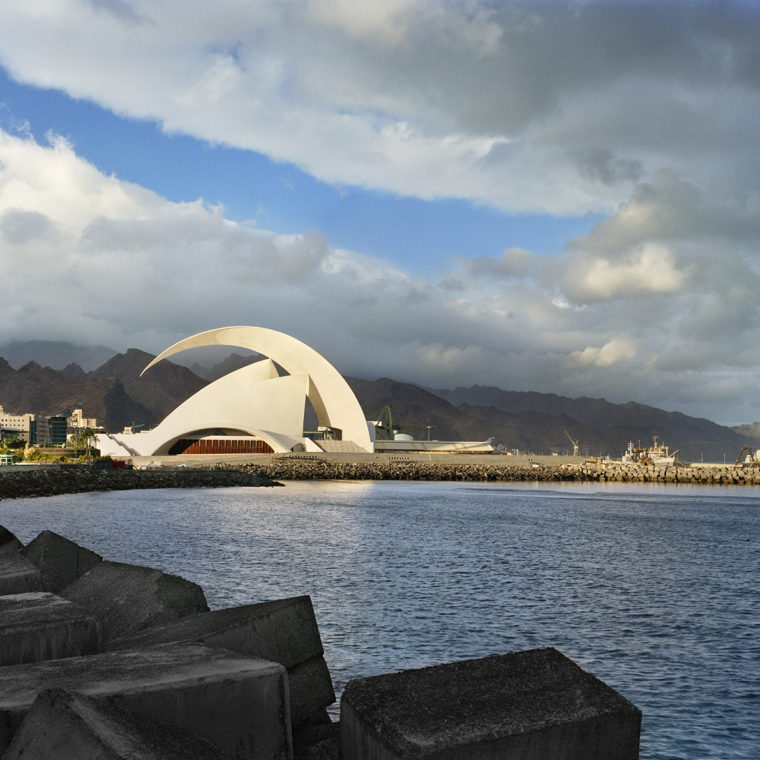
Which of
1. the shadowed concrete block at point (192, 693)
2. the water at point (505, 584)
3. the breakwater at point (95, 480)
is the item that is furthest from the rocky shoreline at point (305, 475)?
the shadowed concrete block at point (192, 693)

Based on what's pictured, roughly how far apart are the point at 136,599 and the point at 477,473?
70.5 meters

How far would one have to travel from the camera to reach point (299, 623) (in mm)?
5188

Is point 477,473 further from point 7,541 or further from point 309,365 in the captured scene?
point 7,541

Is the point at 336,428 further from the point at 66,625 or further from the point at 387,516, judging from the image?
the point at 66,625

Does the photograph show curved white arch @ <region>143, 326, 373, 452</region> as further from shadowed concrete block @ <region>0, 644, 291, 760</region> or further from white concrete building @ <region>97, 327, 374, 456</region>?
shadowed concrete block @ <region>0, 644, 291, 760</region>

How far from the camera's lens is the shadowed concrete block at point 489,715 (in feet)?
11.1

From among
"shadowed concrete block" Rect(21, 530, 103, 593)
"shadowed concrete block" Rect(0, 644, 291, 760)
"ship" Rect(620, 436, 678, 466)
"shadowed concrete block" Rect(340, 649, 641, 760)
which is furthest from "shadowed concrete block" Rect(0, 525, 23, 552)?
"ship" Rect(620, 436, 678, 466)

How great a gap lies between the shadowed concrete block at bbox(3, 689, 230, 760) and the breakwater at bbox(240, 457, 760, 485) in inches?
2349

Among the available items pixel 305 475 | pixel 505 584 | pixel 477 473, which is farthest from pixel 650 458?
pixel 505 584

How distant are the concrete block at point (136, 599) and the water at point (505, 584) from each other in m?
1.96

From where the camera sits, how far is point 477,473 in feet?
249

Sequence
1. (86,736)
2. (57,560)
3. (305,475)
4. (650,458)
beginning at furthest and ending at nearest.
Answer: (650,458) → (305,475) → (57,560) → (86,736)

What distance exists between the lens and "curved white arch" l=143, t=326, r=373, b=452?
81375 mm

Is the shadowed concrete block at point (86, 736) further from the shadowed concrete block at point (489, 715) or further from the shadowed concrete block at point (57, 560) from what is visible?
the shadowed concrete block at point (57, 560)
